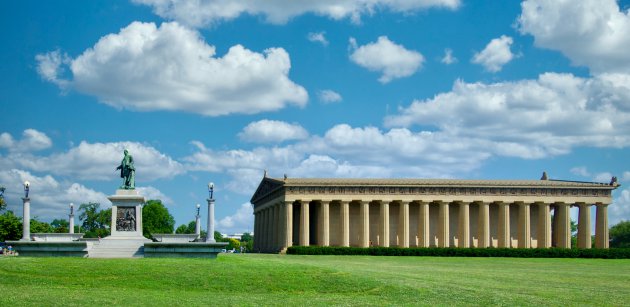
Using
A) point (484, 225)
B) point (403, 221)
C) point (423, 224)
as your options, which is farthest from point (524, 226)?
point (403, 221)

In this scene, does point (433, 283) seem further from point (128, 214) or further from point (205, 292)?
point (128, 214)

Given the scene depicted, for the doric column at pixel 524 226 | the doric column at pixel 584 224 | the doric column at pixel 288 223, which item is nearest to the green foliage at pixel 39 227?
the doric column at pixel 288 223

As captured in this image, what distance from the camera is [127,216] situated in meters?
51.7

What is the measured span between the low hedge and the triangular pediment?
51.6ft

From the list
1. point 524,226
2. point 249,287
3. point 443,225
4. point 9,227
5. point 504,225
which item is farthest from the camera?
point 524,226

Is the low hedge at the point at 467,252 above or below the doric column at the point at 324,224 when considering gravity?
below

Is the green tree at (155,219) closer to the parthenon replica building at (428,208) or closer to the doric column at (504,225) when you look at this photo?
the parthenon replica building at (428,208)

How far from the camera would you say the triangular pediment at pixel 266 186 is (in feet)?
364

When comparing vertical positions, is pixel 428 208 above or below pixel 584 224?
above

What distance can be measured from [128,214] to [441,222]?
2455 inches

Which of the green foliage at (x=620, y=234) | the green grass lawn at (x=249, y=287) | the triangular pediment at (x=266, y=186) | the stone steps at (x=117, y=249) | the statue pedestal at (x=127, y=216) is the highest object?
the triangular pediment at (x=266, y=186)

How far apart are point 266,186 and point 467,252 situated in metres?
39.0

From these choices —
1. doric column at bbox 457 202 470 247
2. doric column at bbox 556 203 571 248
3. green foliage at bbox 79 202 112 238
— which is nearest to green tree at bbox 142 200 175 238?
green foliage at bbox 79 202 112 238

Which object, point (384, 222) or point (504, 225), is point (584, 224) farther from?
point (384, 222)
